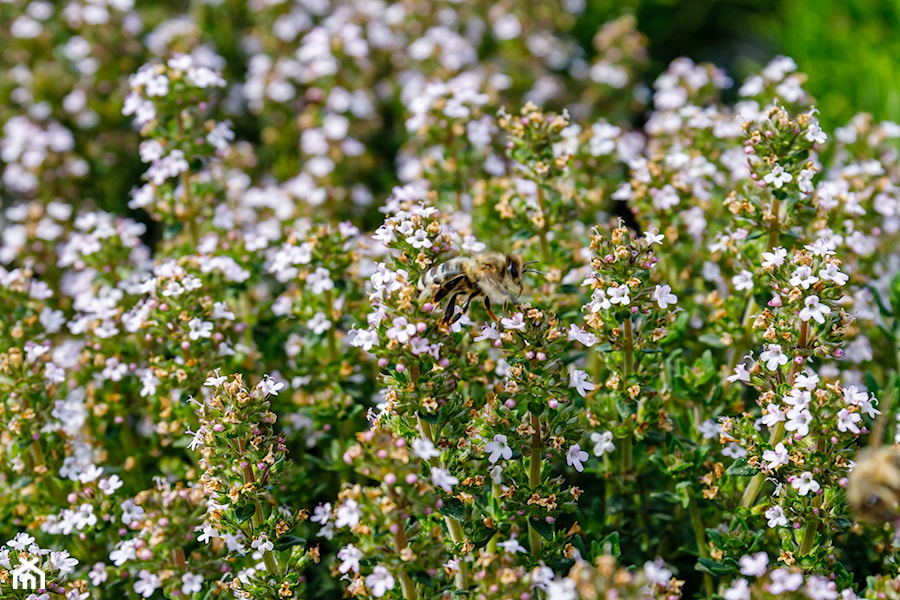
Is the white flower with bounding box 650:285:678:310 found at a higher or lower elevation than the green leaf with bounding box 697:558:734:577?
higher

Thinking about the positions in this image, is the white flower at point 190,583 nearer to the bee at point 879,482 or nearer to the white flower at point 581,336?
the white flower at point 581,336

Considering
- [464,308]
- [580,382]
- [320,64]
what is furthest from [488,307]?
[320,64]

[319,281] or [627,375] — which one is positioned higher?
[627,375]

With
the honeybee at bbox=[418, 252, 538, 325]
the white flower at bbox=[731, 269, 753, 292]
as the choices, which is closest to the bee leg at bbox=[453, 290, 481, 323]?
the honeybee at bbox=[418, 252, 538, 325]

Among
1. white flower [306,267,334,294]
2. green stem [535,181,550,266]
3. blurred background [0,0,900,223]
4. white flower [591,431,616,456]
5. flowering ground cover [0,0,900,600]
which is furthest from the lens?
blurred background [0,0,900,223]

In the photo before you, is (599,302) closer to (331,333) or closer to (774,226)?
(774,226)

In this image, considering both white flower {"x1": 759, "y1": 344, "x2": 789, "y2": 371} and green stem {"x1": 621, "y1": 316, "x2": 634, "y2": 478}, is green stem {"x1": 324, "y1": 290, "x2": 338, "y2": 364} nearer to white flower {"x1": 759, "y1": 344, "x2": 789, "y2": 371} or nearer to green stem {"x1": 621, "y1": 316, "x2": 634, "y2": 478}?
green stem {"x1": 621, "y1": 316, "x2": 634, "y2": 478}

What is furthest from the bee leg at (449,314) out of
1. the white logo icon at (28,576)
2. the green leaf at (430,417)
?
the white logo icon at (28,576)
